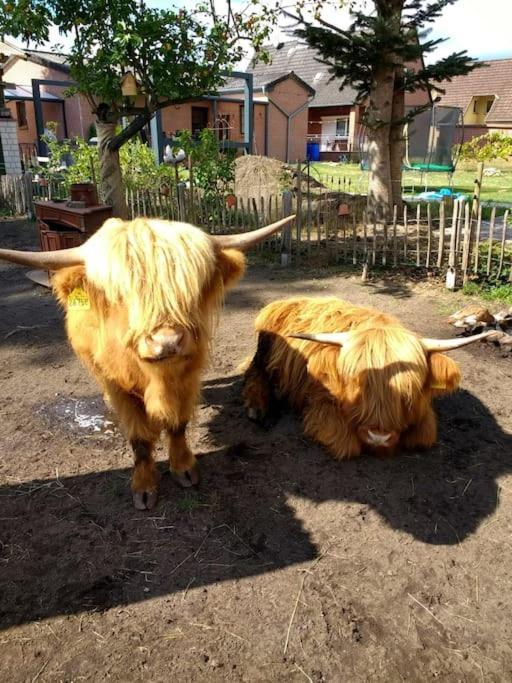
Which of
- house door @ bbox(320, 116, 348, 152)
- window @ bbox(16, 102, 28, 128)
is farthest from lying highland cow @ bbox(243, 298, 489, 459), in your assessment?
house door @ bbox(320, 116, 348, 152)

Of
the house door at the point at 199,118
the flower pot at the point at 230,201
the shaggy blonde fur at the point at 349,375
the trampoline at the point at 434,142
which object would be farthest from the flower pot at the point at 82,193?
the house door at the point at 199,118

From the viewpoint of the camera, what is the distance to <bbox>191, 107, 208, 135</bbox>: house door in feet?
84.8

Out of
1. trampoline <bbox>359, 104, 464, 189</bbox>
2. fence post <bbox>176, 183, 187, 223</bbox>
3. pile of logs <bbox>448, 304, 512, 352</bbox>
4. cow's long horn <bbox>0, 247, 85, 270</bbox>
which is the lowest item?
pile of logs <bbox>448, 304, 512, 352</bbox>

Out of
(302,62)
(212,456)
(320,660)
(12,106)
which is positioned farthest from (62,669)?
(302,62)

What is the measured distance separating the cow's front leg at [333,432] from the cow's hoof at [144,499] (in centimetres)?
105

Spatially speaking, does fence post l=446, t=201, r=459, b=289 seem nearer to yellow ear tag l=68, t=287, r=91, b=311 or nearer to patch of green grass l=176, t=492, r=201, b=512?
patch of green grass l=176, t=492, r=201, b=512

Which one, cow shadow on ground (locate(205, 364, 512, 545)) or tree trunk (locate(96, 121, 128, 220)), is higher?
tree trunk (locate(96, 121, 128, 220))

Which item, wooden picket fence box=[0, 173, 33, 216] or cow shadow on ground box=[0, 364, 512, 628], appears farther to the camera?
wooden picket fence box=[0, 173, 33, 216]

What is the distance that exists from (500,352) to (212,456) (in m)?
2.97

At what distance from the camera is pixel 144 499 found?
2699mm

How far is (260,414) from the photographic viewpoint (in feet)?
11.5

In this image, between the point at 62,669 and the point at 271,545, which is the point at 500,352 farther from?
the point at 62,669

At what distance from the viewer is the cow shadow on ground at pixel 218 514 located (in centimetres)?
225

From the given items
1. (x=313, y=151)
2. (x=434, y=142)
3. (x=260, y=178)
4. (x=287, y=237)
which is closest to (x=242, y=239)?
(x=287, y=237)
